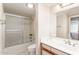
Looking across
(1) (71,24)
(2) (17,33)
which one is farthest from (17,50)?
(1) (71,24)

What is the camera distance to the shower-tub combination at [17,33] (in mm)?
1752

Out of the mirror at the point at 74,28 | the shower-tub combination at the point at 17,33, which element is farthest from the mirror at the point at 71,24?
the shower-tub combination at the point at 17,33

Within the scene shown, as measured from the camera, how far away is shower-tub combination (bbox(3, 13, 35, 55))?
1.75 m

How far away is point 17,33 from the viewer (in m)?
1.86

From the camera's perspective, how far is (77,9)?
5.12 ft

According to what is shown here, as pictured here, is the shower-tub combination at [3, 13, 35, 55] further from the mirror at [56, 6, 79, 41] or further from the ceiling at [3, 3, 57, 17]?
the mirror at [56, 6, 79, 41]

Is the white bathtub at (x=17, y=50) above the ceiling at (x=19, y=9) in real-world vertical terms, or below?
below

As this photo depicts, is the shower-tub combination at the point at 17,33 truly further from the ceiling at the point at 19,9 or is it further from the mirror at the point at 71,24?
the mirror at the point at 71,24

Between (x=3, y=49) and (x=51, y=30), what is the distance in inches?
46.4

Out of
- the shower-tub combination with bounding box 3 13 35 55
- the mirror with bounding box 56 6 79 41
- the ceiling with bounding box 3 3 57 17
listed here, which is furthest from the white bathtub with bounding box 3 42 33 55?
the mirror with bounding box 56 6 79 41

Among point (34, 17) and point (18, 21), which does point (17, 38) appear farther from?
point (34, 17)

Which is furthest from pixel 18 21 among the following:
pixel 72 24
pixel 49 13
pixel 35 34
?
pixel 72 24

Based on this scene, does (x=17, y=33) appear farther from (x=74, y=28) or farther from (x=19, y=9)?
(x=74, y=28)

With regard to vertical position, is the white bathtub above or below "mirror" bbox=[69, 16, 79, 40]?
below
